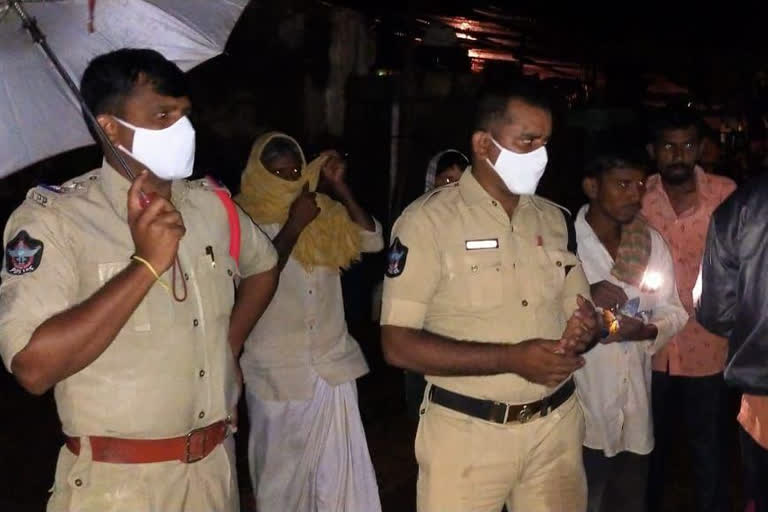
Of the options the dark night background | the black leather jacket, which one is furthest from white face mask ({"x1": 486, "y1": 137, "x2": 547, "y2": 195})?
the dark night background

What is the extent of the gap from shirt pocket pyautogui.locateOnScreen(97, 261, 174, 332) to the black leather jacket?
1.90 metres

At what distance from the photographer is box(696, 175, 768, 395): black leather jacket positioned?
117 inches

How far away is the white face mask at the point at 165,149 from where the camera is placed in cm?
249

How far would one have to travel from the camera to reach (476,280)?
10.2ft

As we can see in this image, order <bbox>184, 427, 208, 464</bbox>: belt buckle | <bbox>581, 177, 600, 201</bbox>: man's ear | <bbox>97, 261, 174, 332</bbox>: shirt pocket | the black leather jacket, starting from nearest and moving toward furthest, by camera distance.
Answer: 1. <bbox>97, 261, 174, 332</bbox>: shirt pocket
2. <bbox>184, 427, 208, 464</bbox>: belt buckle
3. the black leather jacket
4. <bbox>581, 177, 600, 201</bbox>: man's ear

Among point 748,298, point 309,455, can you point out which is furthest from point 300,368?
point 748,298

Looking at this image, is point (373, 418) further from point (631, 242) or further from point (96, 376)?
point (96, 376)

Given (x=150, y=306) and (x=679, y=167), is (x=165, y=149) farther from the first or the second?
(x=679, y=167)

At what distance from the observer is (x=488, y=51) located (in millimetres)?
10898

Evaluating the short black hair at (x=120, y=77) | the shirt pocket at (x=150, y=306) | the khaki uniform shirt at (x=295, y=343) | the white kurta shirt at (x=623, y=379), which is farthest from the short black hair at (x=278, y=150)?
the shirt pocket at (x=150, y=306)

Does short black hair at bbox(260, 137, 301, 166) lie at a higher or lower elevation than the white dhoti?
higher

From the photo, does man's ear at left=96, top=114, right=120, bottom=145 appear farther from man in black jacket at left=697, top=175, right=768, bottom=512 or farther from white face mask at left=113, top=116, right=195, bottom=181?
man in black jacket at left=697, top=175, right=768, bottom=512

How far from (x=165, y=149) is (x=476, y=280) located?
3.89 ft

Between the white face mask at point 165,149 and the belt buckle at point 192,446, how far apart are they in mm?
733
